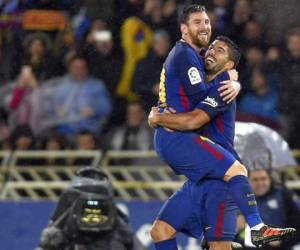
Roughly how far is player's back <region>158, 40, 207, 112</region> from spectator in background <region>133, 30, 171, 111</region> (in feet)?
12.7

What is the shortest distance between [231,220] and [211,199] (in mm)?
241

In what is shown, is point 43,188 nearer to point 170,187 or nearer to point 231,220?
point 170,187

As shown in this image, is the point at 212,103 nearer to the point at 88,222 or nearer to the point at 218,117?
the point at 218,117

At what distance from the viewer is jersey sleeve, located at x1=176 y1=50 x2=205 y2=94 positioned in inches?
412

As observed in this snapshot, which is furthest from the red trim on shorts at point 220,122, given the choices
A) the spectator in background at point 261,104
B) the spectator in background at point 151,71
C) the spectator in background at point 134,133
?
the spectator in background at point 151,71

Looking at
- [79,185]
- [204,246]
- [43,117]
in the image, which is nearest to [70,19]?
[43,117]

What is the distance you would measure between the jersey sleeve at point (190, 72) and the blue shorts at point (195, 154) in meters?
0.35

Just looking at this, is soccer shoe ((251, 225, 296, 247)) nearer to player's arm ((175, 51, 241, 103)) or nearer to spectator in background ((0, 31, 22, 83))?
player's arm ((175, 51, 241, 103))

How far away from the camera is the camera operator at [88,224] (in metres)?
12.6

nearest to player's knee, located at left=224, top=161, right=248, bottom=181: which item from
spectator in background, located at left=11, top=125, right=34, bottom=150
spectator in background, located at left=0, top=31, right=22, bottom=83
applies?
spectator in background, located at left=11, top=125, right=34, bottom=150

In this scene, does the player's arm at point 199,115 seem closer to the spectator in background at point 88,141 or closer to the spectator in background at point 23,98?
the spectator in background at point 88,141

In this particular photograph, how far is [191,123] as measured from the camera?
10.5 meters

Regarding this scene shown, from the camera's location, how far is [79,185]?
41.7 ft

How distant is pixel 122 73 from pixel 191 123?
4.48 meters
